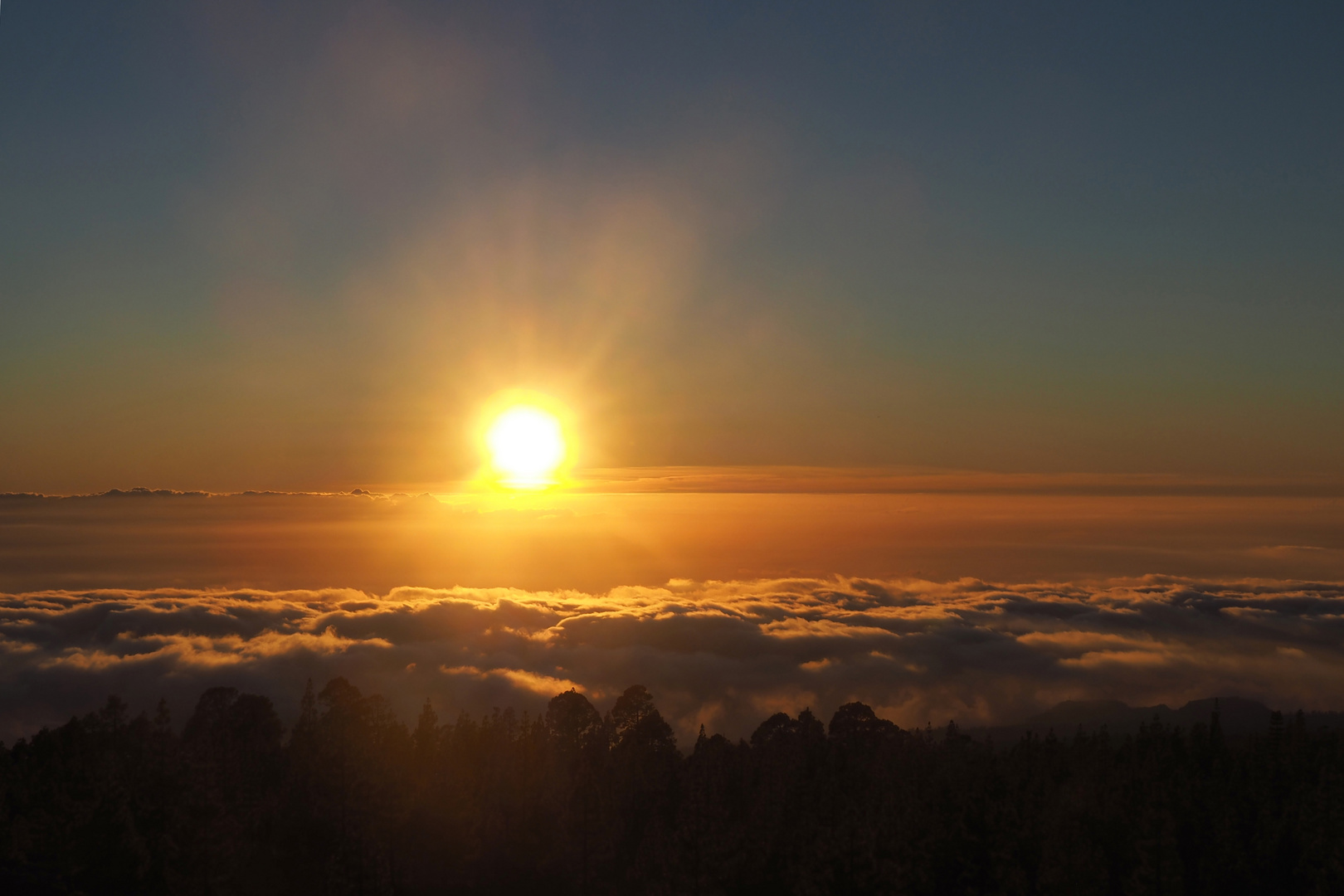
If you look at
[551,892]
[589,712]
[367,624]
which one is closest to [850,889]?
[551,892]

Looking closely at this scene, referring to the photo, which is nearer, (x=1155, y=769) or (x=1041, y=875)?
(x=1041, y=875)

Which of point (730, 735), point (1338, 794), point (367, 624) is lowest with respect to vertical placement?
point (730, 735)

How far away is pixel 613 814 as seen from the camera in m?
56.2

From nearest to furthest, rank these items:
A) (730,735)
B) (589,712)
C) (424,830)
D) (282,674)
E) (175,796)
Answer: (175,796)
(424,830)
(589,712)
(282,674)
(730,735)

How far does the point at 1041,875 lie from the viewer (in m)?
43.7

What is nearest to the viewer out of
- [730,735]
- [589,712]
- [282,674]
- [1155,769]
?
[1155,769]

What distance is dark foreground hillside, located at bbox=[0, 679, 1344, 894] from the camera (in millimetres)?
44719

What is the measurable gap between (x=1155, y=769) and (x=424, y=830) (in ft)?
189

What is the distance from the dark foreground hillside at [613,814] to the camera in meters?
44.7

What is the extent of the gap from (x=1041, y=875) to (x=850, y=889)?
1051 centimetres

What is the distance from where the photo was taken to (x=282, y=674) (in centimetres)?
14375

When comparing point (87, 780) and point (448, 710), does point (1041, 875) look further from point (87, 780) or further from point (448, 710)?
point (448, 710)

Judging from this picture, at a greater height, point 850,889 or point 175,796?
point 175,796

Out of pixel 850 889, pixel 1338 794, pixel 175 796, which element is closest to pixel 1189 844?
pixel 1338 794
